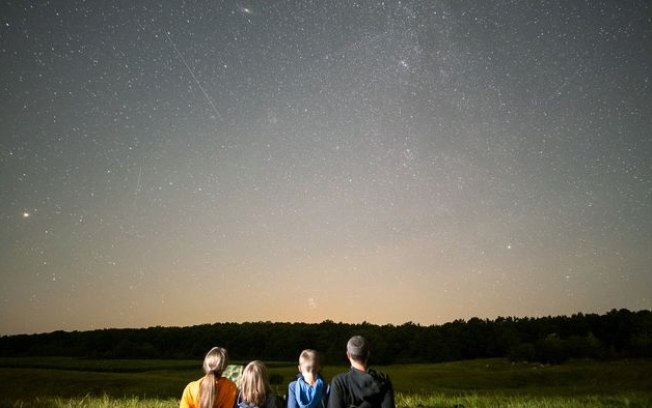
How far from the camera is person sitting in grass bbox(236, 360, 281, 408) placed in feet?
18.3

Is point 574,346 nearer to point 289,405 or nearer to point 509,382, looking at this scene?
point 509,382

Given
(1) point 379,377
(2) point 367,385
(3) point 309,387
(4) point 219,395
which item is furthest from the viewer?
(3) point 309,387

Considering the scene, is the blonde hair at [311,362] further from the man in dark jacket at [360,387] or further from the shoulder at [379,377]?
the shoulder at [379,377]

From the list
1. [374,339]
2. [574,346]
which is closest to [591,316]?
[574,346]

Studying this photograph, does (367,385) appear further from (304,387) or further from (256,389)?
(256,389)

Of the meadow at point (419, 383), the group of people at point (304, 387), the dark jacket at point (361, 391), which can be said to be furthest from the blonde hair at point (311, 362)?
the meadow at point (419, 383)

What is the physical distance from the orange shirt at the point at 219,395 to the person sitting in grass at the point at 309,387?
0.75 metres

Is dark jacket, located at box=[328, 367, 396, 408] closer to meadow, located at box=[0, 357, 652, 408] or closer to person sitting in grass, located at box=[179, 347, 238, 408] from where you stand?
person sitting in grass, located at box=[179, 347, 238, 408]

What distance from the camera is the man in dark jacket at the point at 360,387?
5078 millimetres

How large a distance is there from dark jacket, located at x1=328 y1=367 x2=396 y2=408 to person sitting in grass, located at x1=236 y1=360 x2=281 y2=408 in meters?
0.89

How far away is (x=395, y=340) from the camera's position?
4614 inches

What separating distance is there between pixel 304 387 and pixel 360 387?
3.63 ft

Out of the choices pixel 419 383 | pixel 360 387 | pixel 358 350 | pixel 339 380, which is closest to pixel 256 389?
pixel 339 380

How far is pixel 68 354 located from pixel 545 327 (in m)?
116
